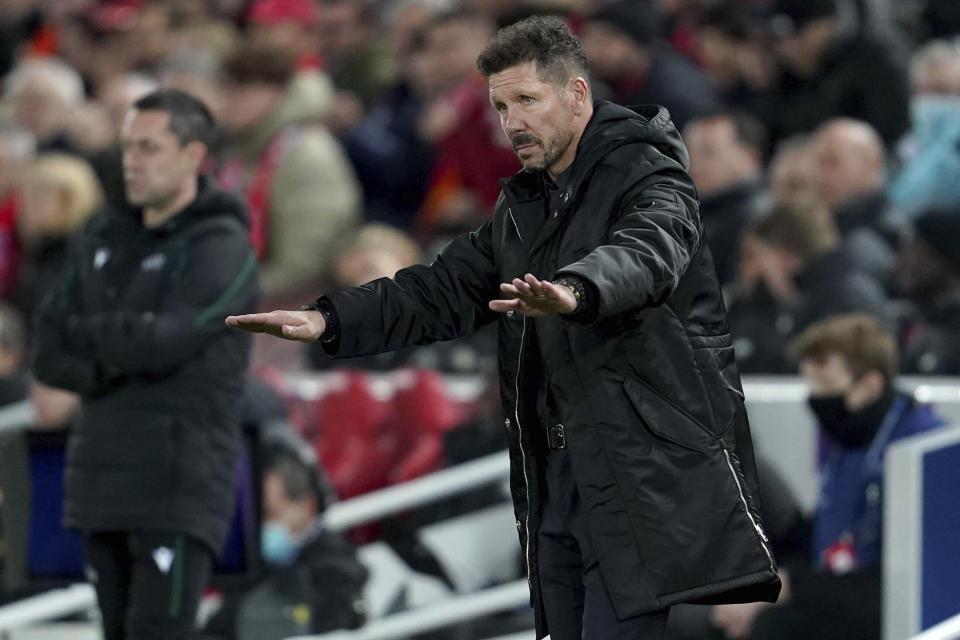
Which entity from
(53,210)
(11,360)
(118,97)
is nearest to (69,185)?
(53,210)

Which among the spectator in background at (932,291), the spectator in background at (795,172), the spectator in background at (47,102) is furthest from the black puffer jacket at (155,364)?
the spectator in background at (47,102)

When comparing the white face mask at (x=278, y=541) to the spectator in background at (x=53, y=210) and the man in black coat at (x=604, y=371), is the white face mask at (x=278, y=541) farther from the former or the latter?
the man in black coat at (x=604, y=371)

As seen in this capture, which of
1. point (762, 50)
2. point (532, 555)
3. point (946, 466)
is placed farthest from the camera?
point (762, 50)

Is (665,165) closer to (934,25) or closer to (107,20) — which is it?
(934,25)

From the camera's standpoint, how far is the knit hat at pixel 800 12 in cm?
887

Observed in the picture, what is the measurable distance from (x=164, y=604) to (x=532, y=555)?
151 cm

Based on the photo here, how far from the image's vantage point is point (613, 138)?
3807mm

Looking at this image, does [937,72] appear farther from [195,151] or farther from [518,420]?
[518,420]

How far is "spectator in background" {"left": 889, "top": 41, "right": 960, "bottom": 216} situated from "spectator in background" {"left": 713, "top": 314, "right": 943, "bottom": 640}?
1618 millimetres

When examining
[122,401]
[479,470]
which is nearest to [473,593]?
[479,470]

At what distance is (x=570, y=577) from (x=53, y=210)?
615 cm

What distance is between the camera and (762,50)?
30.3 feet

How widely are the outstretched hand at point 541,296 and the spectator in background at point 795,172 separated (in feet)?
15.8

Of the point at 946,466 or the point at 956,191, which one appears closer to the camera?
the point at 946,466
